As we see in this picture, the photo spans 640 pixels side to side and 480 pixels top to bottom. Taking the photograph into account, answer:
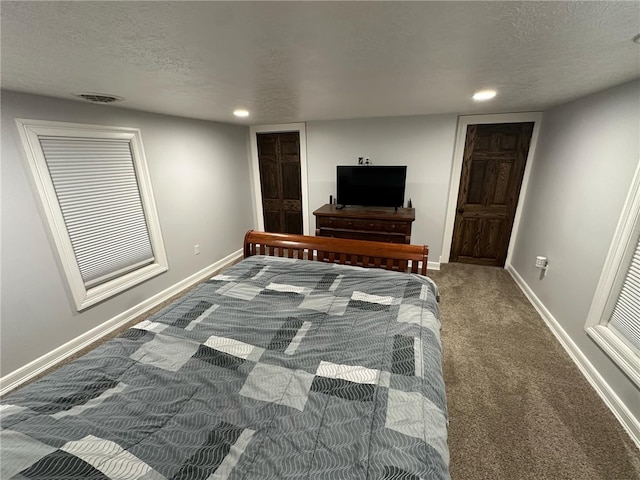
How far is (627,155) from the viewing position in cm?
174

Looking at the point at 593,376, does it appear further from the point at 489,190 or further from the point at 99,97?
the point at 99,97

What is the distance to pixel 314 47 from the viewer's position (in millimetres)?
1152

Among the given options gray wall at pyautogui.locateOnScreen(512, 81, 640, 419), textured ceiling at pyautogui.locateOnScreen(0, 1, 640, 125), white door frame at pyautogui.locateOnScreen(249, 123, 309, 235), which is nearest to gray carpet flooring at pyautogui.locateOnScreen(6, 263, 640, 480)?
gray wall at pyautogui.locateOnScreen(512, 81, 640, 419)

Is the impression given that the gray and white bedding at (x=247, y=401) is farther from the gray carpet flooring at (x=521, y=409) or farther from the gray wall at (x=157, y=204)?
the gray wall at (x=157, y=204)

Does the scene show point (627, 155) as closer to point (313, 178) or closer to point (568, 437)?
point (568, 437)

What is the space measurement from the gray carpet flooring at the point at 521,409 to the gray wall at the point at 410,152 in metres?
1.52

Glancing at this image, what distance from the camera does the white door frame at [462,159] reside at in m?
3.14

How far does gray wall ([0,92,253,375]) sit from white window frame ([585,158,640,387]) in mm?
3974

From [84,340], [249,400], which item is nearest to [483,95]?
[249,400]

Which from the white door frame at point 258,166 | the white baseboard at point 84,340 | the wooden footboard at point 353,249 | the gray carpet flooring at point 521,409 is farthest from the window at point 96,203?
the gray carpet flooring at point 521,409

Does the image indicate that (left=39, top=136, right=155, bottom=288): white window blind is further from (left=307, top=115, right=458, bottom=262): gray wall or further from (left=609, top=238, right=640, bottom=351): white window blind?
(left=609, top=238, right=640, bottom=351): white window blind

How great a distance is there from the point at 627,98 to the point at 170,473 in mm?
3191

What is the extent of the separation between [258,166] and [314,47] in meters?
3.36

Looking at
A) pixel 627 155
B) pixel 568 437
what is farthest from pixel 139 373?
pixel 627 155
